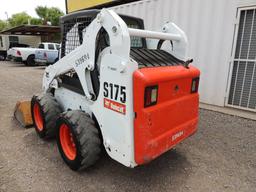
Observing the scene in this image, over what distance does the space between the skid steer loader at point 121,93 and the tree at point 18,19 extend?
63918mm

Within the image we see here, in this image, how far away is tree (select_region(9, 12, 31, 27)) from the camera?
57.8m

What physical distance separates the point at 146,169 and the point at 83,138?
0.94m

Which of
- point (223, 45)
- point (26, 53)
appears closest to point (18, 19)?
point (26, 53)

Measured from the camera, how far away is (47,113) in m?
3.05

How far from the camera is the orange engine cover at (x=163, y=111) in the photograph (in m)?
1.89

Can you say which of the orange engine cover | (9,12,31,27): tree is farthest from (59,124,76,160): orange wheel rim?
(9,12,31,27): tree

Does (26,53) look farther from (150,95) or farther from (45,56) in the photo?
(150,95)

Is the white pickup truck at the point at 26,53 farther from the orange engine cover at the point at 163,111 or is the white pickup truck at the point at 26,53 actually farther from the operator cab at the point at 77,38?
the orange engine cover at the point at 163,111

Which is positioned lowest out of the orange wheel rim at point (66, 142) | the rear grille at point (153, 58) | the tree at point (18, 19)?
the orange wheel rim at point (66, 142)

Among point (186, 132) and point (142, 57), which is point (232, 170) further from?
point (142, 57)

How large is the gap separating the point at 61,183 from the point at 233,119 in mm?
3625

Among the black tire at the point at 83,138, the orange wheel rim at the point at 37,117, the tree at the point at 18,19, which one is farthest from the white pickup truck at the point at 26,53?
the tree at the point at 18,19

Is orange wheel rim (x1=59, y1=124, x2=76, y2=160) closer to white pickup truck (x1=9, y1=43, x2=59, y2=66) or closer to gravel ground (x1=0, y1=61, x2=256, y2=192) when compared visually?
gravel ground (x1=0, y1=61, x2=256, y2=192)

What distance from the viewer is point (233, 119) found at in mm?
4297
